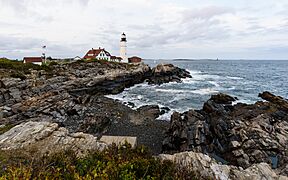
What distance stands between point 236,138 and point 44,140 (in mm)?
14106

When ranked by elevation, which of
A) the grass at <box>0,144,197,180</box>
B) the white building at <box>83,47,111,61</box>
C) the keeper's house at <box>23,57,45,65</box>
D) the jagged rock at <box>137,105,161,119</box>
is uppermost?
the white building at <box>83,47,111,61</box>

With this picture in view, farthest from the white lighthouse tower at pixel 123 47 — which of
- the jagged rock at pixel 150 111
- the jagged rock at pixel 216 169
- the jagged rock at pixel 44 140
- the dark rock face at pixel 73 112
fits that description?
the jagged rock at pixel 216 169

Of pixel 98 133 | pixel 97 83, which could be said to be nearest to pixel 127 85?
pixel 97 83

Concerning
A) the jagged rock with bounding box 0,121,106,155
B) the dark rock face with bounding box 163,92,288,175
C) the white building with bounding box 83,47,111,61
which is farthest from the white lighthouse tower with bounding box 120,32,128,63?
the jagged rock with bounding box 0,121,106,155

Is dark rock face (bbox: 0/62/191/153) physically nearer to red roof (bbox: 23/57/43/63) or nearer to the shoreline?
the shoreline

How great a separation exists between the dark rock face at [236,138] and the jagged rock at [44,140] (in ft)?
27.5

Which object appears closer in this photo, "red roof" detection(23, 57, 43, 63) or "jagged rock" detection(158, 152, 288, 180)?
"jagged rock" detection(158, 152, 288, 180)

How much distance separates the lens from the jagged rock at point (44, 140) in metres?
8.79

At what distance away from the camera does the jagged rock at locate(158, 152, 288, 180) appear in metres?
7.15

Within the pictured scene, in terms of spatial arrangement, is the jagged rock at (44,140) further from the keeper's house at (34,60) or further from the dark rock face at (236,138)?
the keeper's house at (34,60)

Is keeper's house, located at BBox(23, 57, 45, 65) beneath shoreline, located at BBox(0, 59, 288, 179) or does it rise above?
above

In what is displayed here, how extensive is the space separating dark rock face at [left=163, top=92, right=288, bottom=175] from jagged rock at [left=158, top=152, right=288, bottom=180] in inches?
258

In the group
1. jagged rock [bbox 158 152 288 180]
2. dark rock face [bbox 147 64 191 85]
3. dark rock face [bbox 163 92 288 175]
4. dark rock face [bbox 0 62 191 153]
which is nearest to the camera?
jagged rock [bbox 158 152 288 180]

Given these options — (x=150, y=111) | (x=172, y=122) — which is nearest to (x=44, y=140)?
(x=172, y=122)
